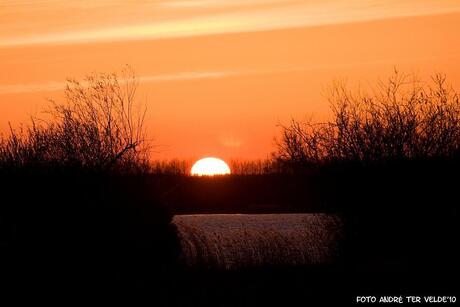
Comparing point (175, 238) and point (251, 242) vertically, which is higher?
point (251, 242)

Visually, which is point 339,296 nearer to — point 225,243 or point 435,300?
point 435,300

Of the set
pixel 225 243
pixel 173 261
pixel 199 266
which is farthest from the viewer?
pixel 225 243

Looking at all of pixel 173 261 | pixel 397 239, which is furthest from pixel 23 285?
pixel 397 239

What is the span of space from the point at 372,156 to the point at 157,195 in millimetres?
6278

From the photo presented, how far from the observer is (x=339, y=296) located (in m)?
29.1

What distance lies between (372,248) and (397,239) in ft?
2.65

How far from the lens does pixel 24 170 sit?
2822 cm

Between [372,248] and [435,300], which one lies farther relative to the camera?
[372,248]

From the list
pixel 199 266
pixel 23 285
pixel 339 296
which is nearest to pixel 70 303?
pixel 23 285

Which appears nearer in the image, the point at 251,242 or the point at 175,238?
the point at 175,238

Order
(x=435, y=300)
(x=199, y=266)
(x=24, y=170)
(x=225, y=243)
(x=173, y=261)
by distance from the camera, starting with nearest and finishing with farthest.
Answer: (x=435, y=300) < (x=24, y=170) < (x=173, y=261) < (x=199, y=266) < (x=225, y=243)

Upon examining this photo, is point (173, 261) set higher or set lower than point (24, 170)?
lower

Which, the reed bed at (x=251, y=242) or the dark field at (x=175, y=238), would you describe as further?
the reed bed at (x=251, y=242)

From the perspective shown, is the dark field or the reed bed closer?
the dark field
